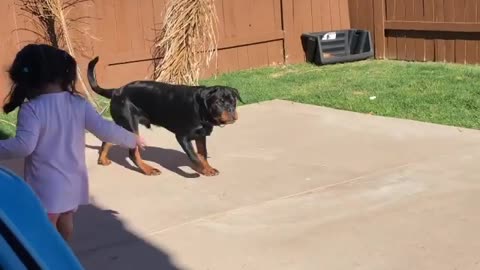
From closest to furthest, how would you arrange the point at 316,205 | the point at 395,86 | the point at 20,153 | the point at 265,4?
the point at 20,153 → the point at 316,205 → the point at 395,86 → the point at 265,4

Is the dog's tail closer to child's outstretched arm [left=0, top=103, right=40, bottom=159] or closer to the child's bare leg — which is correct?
the child's bare leg

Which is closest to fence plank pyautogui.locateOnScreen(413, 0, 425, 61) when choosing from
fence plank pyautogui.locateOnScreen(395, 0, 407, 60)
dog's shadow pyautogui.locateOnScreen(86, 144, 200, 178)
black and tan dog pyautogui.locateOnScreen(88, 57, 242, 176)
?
fence plank pyautogui.locateOnScreen(395, 0, 407, 60)

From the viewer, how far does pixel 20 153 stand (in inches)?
144

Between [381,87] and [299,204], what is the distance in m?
4.51

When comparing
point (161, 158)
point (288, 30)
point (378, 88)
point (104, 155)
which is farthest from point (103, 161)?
point (288, 30)

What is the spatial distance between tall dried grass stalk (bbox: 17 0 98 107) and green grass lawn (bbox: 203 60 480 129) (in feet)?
6.24

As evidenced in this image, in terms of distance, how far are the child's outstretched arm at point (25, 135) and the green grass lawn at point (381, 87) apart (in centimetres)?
474

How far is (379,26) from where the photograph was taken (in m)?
12.1

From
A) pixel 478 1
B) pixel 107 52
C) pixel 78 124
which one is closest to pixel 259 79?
pixel 107 52

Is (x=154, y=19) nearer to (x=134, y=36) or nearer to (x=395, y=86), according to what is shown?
(x=134, y=36)

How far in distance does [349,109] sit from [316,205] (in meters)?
3.32

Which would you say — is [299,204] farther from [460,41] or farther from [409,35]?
[409,35]

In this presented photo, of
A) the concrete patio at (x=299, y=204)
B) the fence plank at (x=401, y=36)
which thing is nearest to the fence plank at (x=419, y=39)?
the fence plank at (x=401, y=36)

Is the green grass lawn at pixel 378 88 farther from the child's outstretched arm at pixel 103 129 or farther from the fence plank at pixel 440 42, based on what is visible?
the child's outstretched arm at pixel 103 129
